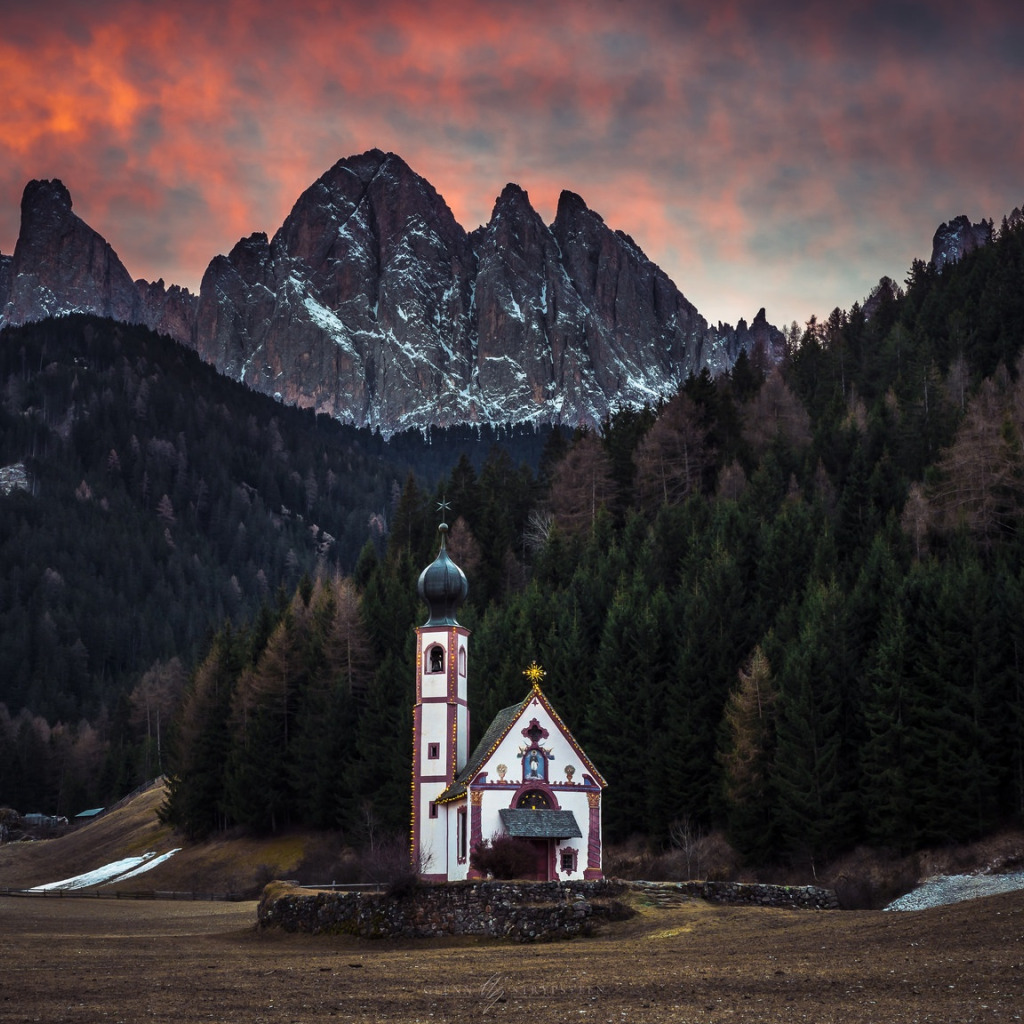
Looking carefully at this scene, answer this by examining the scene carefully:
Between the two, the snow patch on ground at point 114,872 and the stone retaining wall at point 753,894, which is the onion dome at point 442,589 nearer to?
the stone retaining wall at point 753,894

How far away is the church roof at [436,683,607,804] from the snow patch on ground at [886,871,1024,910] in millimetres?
13026

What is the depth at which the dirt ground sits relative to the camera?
21547 millimetres

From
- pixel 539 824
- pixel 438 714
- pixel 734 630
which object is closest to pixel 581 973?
pixel 539 824

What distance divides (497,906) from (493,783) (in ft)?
52.7

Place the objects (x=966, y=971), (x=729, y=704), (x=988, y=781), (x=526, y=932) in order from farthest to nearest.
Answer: (x=729, y=704)
(x=988, y=781)
(x=526, y=932)
(x=966, y=971)

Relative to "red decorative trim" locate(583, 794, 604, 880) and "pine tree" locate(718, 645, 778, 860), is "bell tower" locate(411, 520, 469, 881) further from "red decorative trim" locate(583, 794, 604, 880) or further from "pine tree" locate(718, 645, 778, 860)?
"pine tree" locate(718, 645, 778, 860)

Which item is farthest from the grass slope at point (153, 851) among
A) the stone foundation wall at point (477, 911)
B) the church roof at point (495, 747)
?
the stone foundation wall at point (477, 911)

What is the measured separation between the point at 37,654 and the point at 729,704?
497ft

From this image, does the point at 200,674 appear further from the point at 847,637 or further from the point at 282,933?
the point at 282,933

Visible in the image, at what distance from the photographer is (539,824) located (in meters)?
52.4

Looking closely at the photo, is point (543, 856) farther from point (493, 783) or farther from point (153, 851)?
point (153, 851)

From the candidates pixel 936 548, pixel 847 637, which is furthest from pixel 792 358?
pixel 847 637

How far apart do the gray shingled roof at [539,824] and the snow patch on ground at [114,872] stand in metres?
37.5

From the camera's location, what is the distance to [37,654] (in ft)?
633
